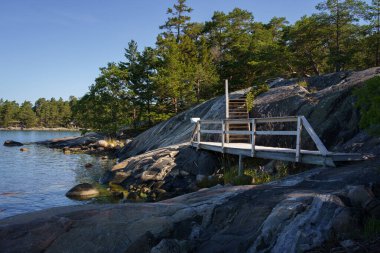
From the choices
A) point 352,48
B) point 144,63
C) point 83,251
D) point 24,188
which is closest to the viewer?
point 83,251

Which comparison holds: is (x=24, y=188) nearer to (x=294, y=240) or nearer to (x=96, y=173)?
(x=96, y=173)

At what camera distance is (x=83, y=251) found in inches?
233

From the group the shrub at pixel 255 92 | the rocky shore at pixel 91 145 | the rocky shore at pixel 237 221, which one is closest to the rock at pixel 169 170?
the shrub at pixel 255 92

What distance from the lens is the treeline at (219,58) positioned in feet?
88.4

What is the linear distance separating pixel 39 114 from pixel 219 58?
11492 cm

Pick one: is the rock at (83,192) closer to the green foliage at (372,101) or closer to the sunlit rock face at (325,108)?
the sunlit rock face at (325,108)

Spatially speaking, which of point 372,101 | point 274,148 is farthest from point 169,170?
point 372,101

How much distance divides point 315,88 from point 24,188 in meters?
15.7

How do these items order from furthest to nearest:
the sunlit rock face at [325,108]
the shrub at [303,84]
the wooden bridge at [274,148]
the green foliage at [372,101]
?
the shrub at [303,84]
the sunlit rock face at [325,108]
the wooden bridge at [274,148]
the green foliage at [372,101]

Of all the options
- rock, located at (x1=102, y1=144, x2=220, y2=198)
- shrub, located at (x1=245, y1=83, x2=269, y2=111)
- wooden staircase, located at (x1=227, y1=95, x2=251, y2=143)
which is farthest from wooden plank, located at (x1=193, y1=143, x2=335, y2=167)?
shrub, located at (x1=245, y1=83, x2=269, y2=111)

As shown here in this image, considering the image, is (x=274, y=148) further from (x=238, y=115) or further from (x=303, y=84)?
(x=303, y=84)

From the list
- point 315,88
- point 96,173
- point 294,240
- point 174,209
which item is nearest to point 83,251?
point 174,209

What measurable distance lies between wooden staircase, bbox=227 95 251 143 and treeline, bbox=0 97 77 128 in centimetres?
11699

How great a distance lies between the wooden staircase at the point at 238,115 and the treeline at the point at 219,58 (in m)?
6.29
